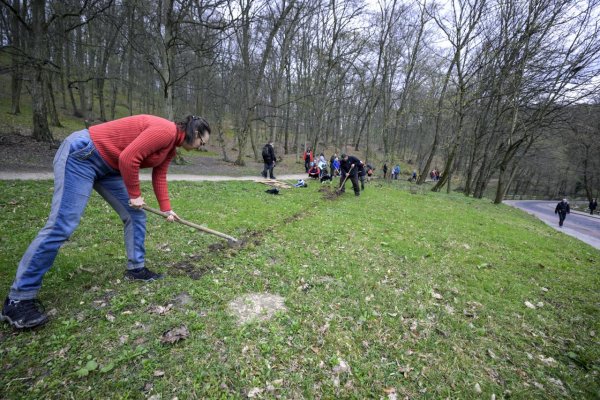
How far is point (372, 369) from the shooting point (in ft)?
9.50

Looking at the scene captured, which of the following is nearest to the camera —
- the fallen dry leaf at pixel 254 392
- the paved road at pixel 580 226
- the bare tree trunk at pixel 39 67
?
the fallen dry leaf at pixel 254 392

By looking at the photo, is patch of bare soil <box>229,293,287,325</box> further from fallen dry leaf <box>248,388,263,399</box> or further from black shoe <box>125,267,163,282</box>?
black shoe <box>125,267,163,282</box>

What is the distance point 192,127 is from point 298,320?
106 inches

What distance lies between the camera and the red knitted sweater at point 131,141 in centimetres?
292

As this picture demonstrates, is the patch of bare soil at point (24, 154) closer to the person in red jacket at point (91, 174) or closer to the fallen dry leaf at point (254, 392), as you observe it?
the person in red jacket at point (91, 174)

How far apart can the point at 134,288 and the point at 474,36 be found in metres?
25.2

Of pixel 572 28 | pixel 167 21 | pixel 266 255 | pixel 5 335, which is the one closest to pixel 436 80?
pixel 572 28

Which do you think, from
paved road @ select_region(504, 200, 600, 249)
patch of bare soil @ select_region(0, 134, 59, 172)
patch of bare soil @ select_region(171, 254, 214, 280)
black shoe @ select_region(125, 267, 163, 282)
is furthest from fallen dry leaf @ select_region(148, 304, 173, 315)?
paved road @ select_region(504, 200, 600, 249)

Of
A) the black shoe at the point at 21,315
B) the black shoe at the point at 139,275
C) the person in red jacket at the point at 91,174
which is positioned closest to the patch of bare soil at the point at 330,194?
the black shoe at the point at 139,275

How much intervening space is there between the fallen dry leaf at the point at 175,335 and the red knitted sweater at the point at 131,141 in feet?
5.24

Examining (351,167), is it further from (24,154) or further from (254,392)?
(24,154)

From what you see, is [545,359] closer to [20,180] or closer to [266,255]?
[266,255]

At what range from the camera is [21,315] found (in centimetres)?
272

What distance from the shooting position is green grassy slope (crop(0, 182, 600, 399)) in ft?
8.36
